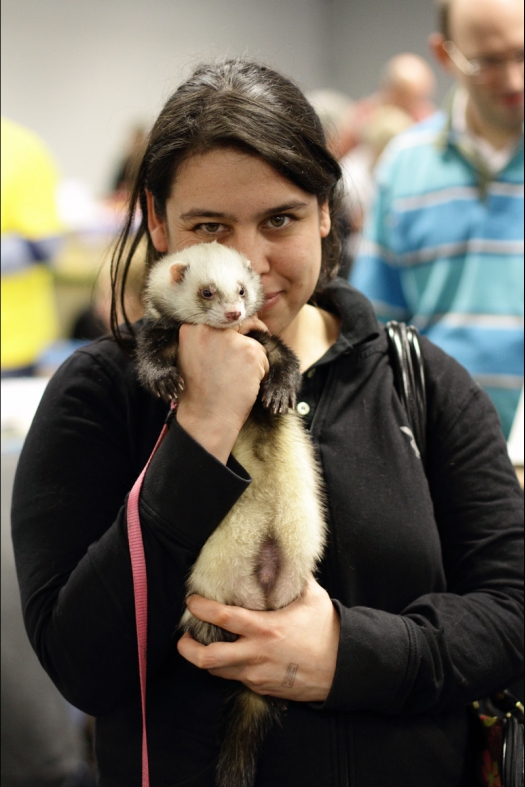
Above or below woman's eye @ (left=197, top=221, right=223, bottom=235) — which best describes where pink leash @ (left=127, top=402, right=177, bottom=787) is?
below

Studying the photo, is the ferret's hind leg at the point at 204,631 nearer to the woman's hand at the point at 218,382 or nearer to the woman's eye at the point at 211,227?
the woman's hand at the point at 218,382

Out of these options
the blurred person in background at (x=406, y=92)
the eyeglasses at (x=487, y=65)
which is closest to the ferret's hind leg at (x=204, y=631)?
the eyeglasses at (x=487, y=65)

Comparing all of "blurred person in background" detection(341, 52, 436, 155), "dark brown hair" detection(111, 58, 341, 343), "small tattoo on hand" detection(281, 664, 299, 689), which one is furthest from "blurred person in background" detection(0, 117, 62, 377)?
"blurred person in background" detection(341, 52, 436, 155)

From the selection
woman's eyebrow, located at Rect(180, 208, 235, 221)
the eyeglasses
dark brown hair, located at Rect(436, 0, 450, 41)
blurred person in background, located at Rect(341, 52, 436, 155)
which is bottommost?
woman's eyebrow, located at Rect(180, 208, 235, 221)

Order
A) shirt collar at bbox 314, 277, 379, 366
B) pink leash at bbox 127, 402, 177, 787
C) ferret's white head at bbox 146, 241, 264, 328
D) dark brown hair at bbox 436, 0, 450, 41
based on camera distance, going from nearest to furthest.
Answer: pink leash at bbox 127, 402, 177, 787 → ferret's white head at bbox 146, 241, 264, 328 → shirt collar at bbox 314, 277, 379, 366 → dark brown hair at bbox 436, 0, 450, 41

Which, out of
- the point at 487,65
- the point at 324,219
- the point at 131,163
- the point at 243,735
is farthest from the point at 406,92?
the point at 243,735

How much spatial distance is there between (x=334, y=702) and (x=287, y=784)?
0.11m

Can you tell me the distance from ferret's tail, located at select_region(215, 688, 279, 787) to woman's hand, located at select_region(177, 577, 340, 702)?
25 millimetres

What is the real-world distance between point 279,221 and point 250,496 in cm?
35

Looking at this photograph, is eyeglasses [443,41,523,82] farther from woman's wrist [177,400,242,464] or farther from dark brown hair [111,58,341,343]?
woman's wrist [177,400,242,464]

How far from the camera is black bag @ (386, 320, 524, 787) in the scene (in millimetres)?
1004

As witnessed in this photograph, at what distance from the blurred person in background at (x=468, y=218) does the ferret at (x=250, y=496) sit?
818 mm

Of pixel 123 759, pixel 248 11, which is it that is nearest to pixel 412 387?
pixel 123 759

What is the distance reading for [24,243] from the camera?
97.6 inches
